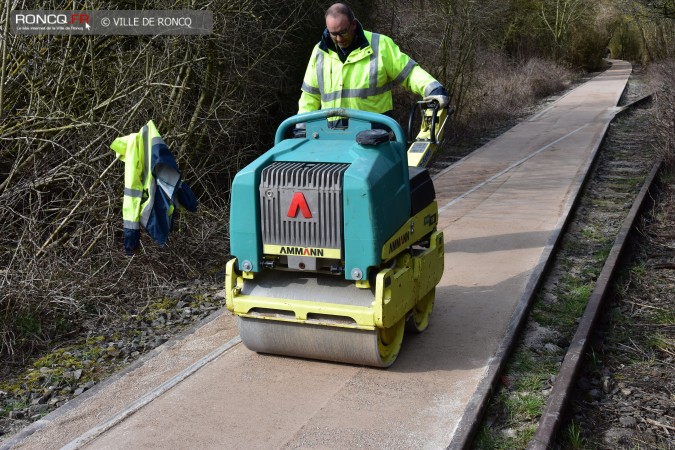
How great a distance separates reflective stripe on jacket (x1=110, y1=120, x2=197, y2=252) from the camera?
6145 millimetres

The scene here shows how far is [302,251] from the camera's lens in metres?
5.31

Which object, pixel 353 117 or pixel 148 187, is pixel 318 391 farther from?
pixel 148 187

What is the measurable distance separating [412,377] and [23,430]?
244cm

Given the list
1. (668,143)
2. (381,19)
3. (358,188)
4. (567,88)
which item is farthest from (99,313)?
(567,88)

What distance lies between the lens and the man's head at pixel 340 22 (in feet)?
20.2

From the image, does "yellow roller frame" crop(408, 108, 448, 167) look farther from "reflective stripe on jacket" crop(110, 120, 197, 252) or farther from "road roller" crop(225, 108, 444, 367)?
"reflective stripe on jacket" crop(110, 120, 197, 252)

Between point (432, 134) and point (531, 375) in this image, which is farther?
point (432, 134)

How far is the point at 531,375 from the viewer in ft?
19.3

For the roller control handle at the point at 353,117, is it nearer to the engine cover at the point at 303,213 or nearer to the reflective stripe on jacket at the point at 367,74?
the engine cover at the point at 303,213

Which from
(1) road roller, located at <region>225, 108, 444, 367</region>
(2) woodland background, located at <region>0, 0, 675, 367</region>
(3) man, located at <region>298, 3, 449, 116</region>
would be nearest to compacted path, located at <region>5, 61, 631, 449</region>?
(1) road roller, located at <region>225, 108, 444, 367</region>

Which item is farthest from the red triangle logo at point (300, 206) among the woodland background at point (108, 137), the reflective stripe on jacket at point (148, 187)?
the woodland background at point (108, 137)

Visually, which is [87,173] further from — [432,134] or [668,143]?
[668,143]

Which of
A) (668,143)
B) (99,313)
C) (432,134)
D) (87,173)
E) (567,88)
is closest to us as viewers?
(432,134)

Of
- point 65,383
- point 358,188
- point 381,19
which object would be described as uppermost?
point 381,19
